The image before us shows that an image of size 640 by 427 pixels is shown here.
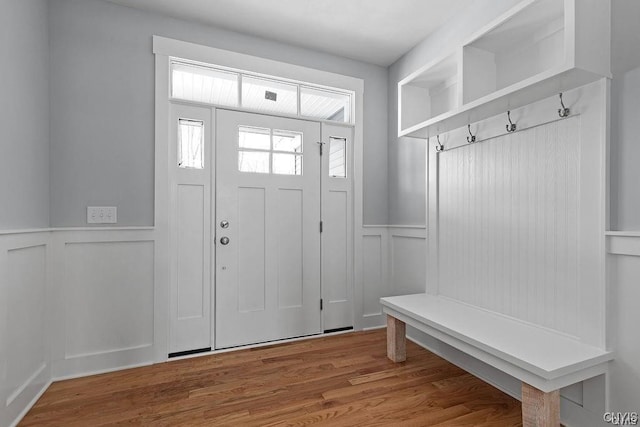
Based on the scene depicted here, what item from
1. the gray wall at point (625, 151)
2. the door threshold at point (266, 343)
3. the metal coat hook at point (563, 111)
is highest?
the metal coat hook at point (563, 111)

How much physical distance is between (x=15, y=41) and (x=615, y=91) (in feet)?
10.0

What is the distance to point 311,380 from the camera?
2193 mm

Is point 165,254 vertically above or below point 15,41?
below

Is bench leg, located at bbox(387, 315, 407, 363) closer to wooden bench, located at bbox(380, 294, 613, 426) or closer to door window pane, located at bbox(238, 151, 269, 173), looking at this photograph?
wooden bench, located at bbox(380, 294, 613, 426)

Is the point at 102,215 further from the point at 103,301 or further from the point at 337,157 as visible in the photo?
the point at 337,157

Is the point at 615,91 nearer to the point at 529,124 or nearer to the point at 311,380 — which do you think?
the point at 529,124

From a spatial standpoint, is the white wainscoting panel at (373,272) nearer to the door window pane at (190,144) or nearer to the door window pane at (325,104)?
the door window pane at (325,104)

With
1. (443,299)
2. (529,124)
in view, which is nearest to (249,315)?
(443,299)

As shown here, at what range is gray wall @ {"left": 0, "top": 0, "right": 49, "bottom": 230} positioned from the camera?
172cm

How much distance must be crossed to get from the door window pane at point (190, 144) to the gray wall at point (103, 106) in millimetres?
208

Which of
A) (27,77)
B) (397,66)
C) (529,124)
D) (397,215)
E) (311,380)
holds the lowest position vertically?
(311,380)

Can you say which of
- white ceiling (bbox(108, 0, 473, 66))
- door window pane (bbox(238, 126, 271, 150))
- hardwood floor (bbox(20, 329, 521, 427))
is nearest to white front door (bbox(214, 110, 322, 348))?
door window pane (bbox(238, 126, 271, 150))

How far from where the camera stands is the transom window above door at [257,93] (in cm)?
264

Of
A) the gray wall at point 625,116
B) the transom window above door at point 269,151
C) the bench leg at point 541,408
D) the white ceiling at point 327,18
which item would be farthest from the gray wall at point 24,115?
the gray wall at point 625,116
